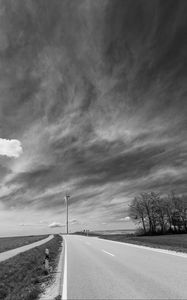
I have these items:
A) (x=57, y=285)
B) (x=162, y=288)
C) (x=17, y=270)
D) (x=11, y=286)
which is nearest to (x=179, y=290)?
(x=162, y=288)

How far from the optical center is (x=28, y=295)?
24.0 ft

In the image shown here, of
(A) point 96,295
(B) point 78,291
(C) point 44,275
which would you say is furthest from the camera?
(C) point 44,275

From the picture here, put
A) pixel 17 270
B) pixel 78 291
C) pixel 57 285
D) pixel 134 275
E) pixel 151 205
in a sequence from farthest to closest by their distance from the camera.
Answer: pixel 151 205
pixel 17 270
pixel 134 275
pixel 57 285
pixel 78 291

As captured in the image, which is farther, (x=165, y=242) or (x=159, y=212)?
(x=159, y=212)

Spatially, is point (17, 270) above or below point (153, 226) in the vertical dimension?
below

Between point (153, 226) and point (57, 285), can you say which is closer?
point (57, 285)

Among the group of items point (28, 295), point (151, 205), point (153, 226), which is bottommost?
point (28, 295)

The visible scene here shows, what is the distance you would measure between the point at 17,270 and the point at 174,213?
71261 millimetres

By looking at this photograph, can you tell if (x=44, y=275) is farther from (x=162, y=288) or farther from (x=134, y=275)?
(x=162, y=288)

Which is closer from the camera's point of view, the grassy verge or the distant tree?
the grassy verge

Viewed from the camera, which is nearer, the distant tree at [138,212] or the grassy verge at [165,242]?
the grassy verge at [165,242]

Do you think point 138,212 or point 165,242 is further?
point 138,212

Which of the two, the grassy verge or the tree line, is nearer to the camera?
the grassy verge

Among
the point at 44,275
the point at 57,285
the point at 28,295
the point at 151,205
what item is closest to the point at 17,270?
the point at 44,275
